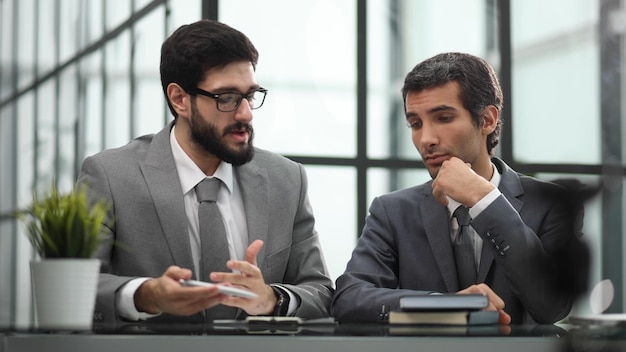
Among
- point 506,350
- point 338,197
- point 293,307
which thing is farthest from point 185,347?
point 338,197

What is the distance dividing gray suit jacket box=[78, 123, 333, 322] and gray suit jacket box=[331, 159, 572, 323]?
145mm

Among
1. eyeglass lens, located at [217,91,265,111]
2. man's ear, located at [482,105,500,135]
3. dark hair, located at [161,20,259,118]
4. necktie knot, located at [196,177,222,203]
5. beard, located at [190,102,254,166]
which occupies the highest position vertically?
dark hair, located at [161,20,259,118]

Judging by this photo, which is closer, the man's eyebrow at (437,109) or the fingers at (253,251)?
the fingers at (253,251)

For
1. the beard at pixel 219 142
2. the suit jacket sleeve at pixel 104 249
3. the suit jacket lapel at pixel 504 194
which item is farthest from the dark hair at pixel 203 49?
the suit jacket lapel at pixel 504 194

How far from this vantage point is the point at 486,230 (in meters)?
2.59

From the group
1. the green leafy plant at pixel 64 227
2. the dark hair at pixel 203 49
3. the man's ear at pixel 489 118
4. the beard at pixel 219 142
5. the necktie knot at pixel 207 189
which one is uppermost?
the dark hair at pixel 203 49

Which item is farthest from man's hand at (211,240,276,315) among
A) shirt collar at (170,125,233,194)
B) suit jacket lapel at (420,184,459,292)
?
suit jacket lapel at (420,184,459,292)

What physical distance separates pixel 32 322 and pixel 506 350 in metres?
0.82

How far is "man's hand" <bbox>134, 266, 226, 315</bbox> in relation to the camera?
81.3 inches

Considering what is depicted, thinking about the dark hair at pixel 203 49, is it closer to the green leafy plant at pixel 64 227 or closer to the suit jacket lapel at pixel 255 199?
the suit jacket lapel at pixel 255 199

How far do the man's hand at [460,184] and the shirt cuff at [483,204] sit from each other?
2cm

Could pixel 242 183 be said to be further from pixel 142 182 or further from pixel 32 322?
pixel 32 322

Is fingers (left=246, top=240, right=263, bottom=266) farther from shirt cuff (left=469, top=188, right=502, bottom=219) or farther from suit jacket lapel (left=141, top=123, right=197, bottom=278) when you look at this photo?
shirt cuff (left=469, top=188, right=502, bottom=219)

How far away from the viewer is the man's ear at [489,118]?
2959 millimetres
